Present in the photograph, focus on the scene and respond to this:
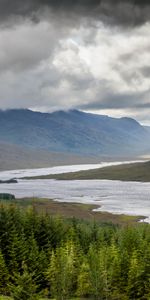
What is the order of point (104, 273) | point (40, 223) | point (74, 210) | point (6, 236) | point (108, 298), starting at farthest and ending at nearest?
point (74, 210) → point (40, 223) → point (6, 236) → point (108, 298) → point (104, 273)

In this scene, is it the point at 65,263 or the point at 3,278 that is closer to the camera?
the point at 65,263

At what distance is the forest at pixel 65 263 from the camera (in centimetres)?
6988

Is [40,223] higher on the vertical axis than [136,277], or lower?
higher

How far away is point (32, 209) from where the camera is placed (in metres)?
88.9

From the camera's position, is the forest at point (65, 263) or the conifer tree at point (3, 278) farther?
the conifer tree at point (3, 278)

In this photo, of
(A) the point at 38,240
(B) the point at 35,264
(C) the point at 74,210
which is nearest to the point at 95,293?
(B) the point at 35,264

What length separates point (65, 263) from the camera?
69.3 metres

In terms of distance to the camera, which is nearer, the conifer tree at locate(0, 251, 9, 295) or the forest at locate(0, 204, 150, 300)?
the forest at locate(0, 204, 150, 300)

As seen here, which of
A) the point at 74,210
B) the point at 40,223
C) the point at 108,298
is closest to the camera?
the point at 108,298

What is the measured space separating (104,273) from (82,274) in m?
7.06

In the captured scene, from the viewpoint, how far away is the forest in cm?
6988

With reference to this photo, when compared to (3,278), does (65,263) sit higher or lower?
higher

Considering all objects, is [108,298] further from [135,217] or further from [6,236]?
[135,217]

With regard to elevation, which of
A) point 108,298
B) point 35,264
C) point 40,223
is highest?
point 40,223
